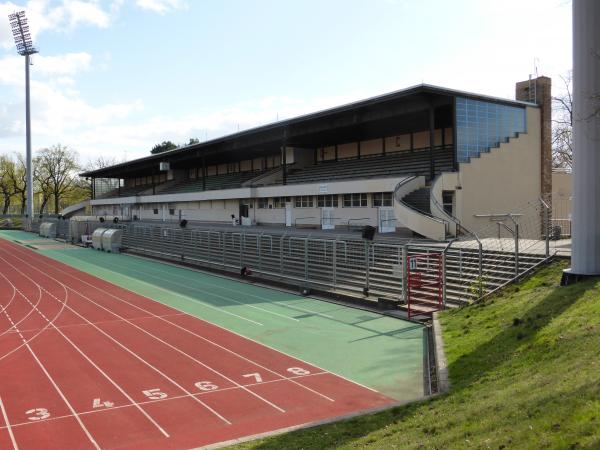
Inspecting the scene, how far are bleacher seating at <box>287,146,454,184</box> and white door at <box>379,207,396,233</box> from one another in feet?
8.83

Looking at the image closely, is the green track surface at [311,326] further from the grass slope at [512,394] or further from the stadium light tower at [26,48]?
the stadium light tower at [26,48]

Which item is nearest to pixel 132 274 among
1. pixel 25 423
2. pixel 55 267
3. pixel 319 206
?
pixel 55 267

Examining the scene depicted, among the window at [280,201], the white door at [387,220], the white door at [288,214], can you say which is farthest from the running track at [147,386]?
the window at [280,201]

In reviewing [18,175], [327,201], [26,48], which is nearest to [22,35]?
[26,48]

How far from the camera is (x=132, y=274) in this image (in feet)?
95.1

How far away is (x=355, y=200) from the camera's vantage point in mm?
35469

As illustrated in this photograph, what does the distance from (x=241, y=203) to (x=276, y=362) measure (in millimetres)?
37395

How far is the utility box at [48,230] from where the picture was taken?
198 feet

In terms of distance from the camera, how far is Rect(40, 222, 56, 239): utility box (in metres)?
60.5

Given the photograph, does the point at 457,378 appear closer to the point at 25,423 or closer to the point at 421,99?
the point at 25,423

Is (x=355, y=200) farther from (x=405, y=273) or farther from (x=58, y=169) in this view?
(x=58, y=169)

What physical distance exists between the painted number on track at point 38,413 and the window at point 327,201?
2883 centimetres

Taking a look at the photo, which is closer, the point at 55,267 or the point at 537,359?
the point at 537,359

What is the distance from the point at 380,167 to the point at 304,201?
6486 millimetres
